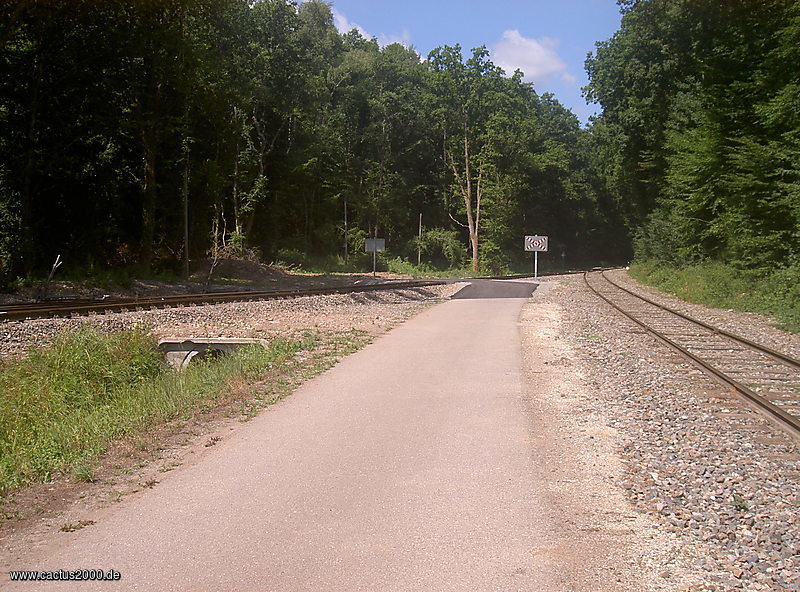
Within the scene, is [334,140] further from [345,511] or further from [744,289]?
[345,511]

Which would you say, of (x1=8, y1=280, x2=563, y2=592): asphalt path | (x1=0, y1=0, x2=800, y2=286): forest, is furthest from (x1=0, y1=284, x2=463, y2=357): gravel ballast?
(x1=0, y1=0, x2=800, y2=286): forest

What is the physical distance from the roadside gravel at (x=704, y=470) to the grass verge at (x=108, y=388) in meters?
4.71

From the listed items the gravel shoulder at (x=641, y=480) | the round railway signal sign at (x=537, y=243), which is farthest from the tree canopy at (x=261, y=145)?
the gravel shoulder at (x=641, y=480)

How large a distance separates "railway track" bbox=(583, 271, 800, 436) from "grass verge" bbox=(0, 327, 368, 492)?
21.0 feet

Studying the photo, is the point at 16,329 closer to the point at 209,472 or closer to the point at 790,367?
the point at 209,472

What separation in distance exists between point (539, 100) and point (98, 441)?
12141 cm

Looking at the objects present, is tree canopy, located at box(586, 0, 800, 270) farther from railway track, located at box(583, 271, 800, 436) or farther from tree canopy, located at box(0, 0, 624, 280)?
railway track, located at box(583, 271, 800, 436)

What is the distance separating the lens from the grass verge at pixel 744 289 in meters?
20.1

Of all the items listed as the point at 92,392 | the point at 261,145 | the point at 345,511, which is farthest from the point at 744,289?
the point at 261,145

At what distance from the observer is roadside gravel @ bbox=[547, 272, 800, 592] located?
456cm

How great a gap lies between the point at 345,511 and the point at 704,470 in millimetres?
3405

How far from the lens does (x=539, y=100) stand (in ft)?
396

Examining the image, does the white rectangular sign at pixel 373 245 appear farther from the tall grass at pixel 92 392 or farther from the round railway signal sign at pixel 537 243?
the tall grass at pixel 92 392

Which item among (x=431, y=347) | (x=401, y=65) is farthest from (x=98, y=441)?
(x=401, y=65)
